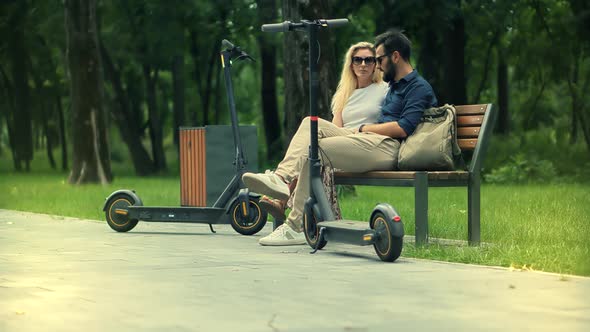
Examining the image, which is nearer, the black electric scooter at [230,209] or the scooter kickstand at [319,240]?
the scooter kickstand at [319,240]

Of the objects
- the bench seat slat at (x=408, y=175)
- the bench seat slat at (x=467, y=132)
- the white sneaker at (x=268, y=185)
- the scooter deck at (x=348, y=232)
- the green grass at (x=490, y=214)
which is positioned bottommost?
the green grass at (x=490, y=214)

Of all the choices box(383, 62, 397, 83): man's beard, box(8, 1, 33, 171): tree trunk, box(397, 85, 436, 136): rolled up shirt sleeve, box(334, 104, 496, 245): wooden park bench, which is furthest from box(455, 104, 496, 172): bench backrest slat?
box(8, 1, 33, 171): tree trunk

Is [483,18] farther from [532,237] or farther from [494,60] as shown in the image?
[532,237]

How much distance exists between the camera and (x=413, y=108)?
9953 millimetres

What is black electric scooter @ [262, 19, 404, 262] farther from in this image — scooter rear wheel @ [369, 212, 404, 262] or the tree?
the tree

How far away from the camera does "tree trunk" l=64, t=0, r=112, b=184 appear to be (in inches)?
979

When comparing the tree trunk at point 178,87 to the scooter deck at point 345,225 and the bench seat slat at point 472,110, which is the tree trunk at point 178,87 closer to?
the bench seat slat at point 472,110

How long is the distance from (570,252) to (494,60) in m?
31.6

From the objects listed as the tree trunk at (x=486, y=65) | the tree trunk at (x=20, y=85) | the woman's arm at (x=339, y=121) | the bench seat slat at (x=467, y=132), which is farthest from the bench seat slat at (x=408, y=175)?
the tree trunk at (x=20, y=85)

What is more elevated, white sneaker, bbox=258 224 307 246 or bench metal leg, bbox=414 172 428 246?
bench metal leg, bbox=414 172 428 246

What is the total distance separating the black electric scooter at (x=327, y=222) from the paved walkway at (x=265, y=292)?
0.15 meters

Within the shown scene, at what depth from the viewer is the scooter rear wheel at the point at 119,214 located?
12289mm

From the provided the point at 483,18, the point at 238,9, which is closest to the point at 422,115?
the point at 483,18

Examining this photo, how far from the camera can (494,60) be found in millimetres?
39875
